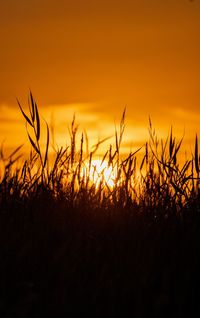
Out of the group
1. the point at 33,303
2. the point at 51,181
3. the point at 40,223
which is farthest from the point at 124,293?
the point at 51,181

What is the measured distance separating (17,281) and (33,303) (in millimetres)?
226

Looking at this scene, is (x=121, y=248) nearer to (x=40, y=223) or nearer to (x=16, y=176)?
(x=40, y=223)

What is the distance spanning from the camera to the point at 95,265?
7.41 feet

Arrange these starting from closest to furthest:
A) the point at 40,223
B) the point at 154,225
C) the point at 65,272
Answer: the point at 65,272
the point at 40,223
the point at 154,225

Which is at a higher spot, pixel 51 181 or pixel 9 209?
pixel 51 181

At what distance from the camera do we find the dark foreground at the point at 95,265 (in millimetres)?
1932

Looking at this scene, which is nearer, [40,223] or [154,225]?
[40,223]

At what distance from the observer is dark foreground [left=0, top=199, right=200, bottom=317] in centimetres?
193

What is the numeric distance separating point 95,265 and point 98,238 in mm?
328

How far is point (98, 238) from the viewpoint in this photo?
102 inches

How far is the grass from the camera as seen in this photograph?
197 centimetres

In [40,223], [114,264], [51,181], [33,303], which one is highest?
[51,181]

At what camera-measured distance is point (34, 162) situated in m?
3.75

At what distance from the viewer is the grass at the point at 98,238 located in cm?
197
